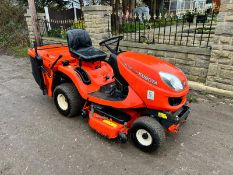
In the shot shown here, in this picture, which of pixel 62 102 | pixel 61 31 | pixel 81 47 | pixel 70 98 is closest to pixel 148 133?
pixel 70 98

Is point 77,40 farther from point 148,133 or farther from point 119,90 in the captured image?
point 148,133

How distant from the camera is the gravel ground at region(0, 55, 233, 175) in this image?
8.84 ft

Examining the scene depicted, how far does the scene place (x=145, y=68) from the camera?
106 inches

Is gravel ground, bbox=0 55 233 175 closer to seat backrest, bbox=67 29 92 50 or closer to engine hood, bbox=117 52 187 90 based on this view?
engine hood, bbox=117 52 187 90

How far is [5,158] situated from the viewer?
9.45 ft

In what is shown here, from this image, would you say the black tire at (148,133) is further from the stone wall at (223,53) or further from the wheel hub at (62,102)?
the stone wall at (223,53)

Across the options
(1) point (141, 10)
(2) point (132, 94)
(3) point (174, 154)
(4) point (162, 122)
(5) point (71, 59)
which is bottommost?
(3) point (174, 154)

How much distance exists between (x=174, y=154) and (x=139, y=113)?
2.32 feet

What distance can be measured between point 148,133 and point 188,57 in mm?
2468

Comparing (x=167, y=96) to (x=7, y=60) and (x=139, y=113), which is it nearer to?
(x=139, y=113)

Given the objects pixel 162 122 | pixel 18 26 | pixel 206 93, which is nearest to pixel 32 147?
pixel 162 122

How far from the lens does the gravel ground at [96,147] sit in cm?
269

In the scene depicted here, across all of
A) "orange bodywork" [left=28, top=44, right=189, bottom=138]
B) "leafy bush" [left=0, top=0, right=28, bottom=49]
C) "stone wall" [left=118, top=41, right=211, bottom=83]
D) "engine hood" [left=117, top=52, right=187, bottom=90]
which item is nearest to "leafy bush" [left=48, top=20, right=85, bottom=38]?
"leafy bush" [left=0, top=0, right=28, bottom=49]

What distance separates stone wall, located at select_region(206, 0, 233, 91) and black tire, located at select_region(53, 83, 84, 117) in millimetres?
2620
